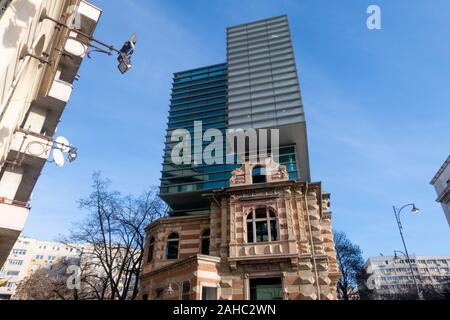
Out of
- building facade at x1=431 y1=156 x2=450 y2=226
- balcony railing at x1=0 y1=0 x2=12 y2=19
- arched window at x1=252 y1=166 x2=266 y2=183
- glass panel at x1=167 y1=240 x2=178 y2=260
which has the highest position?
building facade at x1=431 y1=156 x2=450 y2=226

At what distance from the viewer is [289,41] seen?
63125mm

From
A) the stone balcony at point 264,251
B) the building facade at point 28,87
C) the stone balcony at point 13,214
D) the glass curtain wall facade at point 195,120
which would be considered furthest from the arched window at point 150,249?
the glass curtain wall facade at point 195,120

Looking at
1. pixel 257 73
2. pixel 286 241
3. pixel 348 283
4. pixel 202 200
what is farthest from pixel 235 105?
pixel 286 241

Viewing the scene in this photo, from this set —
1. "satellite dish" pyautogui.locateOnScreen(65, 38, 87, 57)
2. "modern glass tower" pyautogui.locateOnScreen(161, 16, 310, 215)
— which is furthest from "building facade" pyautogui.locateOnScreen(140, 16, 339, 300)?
"modern glass tower" pyautogui.locateOnScreen(161, 16, 310, 215)

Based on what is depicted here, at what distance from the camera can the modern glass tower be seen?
5166 cm

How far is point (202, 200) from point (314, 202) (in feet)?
108

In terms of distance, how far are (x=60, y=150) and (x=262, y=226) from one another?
13.2 meters

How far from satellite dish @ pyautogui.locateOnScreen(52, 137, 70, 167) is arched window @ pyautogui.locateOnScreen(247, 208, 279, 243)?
1218 cm

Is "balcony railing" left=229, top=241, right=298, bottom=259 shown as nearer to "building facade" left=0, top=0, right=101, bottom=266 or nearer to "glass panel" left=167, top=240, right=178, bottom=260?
"glass panel" left=167, top=240, right=178, bottom=260

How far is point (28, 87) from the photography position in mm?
10727

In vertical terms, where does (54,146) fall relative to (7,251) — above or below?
above

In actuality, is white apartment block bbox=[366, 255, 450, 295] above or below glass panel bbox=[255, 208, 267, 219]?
above

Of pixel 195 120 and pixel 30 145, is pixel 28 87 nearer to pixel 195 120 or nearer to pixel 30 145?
pixel 30 145
